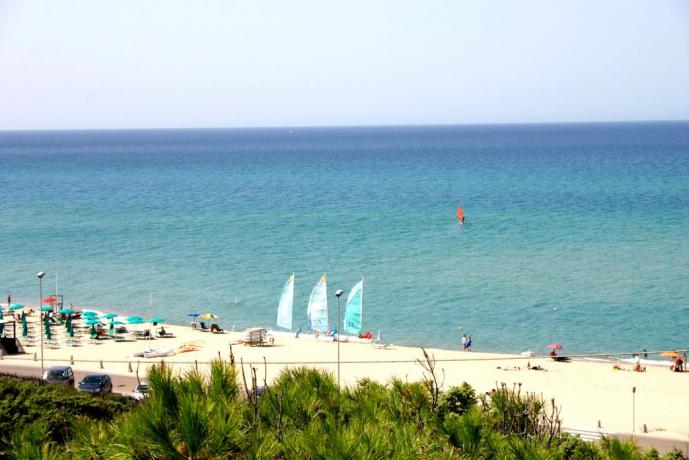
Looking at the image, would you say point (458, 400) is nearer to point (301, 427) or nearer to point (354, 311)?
point (301, 427)

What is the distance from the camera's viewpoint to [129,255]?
185 ft

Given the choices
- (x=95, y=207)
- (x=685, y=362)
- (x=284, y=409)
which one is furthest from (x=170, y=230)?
(x=284, y=409)

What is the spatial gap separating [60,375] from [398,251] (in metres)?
33.6

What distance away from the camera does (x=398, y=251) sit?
55.9 metres

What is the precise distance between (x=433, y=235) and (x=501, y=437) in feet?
166

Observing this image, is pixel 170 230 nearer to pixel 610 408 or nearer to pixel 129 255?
pixel 129 255

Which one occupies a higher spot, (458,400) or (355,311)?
(458,400)

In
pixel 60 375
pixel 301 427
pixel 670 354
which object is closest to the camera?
pixel 301 427

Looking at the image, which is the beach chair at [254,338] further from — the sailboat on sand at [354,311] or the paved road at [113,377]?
the paved road at [113,377]

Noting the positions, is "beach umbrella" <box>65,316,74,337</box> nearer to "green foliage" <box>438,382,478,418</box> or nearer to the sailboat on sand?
the sailboat on sand

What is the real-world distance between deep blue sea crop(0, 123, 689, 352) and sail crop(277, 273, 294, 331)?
2718mm

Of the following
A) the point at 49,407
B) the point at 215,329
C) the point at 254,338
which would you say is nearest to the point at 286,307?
the point at 254,338

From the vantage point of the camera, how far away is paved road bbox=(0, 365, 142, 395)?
2528cm

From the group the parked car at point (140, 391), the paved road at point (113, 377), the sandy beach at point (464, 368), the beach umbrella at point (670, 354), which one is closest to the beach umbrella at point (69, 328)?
the sandy beach at point (464, 368)
